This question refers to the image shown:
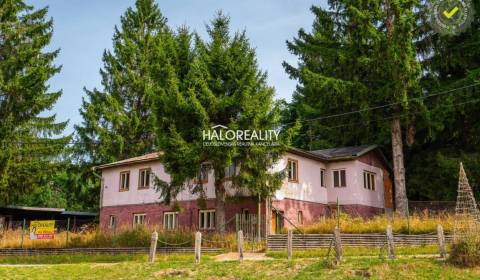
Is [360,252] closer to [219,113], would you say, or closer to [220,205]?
[220,205]

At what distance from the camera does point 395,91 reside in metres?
28.3

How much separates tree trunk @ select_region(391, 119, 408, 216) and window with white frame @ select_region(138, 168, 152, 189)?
15.5 meters

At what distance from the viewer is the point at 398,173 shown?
98.2ft

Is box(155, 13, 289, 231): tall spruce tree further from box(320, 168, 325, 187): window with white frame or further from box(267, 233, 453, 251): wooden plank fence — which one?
box(320, 168, 325, 187): window with white frame

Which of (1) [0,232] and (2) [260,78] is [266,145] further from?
(1) [0,232]

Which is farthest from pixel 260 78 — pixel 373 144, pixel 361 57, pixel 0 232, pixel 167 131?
pixel 0 232

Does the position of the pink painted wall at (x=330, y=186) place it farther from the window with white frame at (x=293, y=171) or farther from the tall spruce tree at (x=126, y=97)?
the tall spruce tree at (x=126, y=97)

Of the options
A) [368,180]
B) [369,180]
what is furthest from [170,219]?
[369,180]

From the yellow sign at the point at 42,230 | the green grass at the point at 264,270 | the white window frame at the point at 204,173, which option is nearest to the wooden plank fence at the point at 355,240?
the green grass at the point at 264,270

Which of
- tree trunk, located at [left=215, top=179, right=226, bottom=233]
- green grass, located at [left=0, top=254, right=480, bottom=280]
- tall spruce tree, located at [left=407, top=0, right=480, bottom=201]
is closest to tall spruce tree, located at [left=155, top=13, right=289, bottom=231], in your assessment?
tree trunk, located at [left=215, top=179, right=226, bottom=233]

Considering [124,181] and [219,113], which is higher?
[219,113]

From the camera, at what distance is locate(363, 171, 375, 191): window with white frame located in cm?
3203

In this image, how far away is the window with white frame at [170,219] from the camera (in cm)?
2948

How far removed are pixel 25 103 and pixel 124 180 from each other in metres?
9.57
